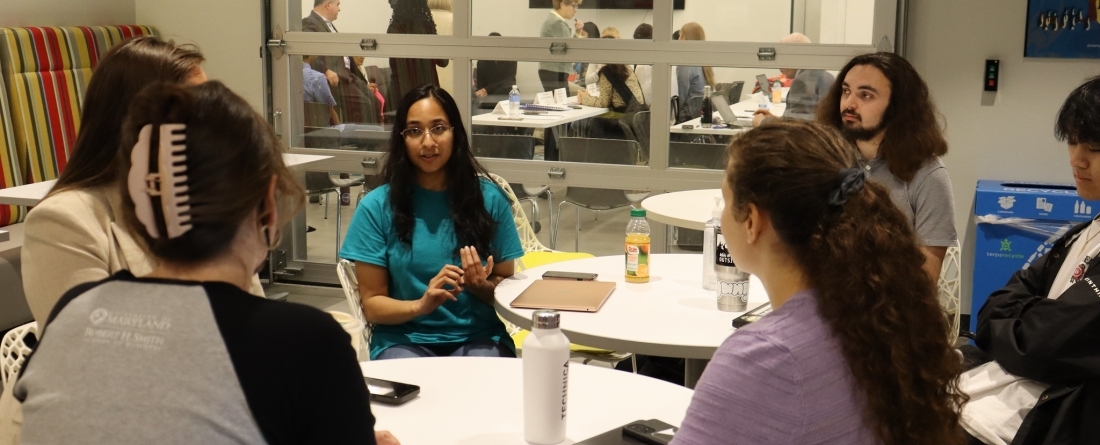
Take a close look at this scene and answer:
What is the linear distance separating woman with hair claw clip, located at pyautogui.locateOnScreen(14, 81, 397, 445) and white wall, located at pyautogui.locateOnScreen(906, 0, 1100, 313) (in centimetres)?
433

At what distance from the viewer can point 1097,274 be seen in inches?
85.3

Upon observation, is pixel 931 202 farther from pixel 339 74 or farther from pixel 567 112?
pixel 339 74

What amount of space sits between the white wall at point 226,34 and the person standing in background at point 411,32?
773 millimetres

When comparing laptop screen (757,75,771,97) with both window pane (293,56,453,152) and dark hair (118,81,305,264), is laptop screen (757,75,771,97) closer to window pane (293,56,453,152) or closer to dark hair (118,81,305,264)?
window pane (293,56,453,152)

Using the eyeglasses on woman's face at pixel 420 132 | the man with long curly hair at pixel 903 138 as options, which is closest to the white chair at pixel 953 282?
the man with long curly hair at pixel 903 138

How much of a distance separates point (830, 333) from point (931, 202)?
2.16 meters

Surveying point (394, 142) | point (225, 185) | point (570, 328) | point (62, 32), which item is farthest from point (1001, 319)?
point (62, 32)

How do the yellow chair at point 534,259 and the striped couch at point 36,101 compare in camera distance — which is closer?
the yellow chair at point 534,259

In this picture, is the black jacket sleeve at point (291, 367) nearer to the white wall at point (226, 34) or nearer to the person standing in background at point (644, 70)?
the person standing in background at point (644, 70)

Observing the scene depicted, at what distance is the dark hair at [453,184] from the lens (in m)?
2.87

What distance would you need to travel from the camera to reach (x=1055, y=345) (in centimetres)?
214

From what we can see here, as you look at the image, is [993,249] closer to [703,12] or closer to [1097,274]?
[703,12]

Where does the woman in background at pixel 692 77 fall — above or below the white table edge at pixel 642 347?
above

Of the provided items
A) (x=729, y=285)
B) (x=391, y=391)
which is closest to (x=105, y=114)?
(x=391, y=391)
